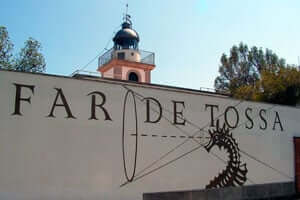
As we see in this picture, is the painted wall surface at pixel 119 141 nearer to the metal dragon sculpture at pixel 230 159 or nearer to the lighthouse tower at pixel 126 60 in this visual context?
the metal dragon sculpture at pixel 230 159

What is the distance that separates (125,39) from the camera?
22.4 metres

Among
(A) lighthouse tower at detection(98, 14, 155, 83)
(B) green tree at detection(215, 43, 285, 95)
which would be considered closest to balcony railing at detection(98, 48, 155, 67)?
(A) lighthouse tower at detection(98, 14, 155, 83)

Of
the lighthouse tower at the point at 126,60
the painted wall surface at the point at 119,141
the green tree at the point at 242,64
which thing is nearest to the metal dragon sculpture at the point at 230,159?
the painted wall surface at the point at 119,141

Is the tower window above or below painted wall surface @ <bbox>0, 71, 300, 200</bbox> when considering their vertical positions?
above

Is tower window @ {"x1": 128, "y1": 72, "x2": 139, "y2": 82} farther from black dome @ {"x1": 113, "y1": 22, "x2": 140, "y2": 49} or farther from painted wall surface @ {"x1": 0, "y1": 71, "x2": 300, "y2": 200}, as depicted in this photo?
painted wall surface @ {"x1": 0, "y1": 71, "x2": 300, "y2": 200}

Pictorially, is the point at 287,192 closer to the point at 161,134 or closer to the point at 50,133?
the point at 161,134

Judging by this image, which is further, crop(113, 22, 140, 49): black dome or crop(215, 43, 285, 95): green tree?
crop(215, 43, 285, 95): green tree

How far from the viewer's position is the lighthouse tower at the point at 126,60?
21.0m

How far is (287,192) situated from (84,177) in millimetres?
6629

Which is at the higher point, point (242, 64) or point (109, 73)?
point (242, 64)

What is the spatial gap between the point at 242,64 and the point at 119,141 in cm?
2820

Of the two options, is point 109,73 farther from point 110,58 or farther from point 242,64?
point 242,64

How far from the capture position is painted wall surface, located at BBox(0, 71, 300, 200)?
5938mm

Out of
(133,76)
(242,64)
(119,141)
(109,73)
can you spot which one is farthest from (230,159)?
(242,64)
